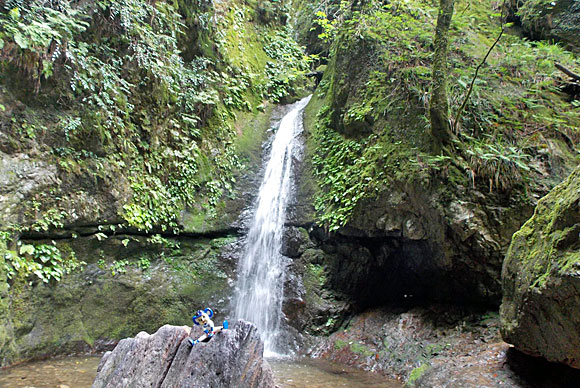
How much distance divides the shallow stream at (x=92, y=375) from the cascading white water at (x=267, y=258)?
144 centimetres

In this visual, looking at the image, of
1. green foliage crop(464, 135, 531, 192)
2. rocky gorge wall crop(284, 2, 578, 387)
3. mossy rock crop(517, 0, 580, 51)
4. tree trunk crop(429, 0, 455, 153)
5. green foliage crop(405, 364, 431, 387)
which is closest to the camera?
green foliage crop(405, 364, 431, 387)

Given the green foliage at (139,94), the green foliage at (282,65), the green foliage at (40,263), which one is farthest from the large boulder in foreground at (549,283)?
the green foliage at (282,65)

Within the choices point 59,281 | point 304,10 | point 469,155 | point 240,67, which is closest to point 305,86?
point 240,67

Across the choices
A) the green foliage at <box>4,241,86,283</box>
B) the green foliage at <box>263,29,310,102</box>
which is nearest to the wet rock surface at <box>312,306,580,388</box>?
the green foliage at <box>4,241,86,283</box>

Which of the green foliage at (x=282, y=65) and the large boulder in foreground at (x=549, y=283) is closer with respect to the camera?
the large boulder in foreground at (x=549, y=283)

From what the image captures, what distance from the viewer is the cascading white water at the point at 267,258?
24.5 feet

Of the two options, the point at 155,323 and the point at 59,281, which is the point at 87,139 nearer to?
the point at 59,281

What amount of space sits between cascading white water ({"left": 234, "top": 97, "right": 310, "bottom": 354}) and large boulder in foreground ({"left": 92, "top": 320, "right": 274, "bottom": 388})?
→ 432 cm

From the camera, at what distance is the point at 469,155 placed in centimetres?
595

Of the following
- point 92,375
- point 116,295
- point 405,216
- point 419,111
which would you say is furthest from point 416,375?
point 116,295

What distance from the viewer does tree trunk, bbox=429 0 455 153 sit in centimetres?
590

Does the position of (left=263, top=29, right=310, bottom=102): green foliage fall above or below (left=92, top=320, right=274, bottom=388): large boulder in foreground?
above

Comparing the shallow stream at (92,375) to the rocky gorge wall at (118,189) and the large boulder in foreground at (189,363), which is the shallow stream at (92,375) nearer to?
the rocky gorge wall at (118,189)

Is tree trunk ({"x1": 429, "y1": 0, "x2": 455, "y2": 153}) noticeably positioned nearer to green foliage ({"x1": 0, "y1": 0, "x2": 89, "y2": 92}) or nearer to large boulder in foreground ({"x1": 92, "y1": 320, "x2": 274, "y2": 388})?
large boulder in foreground ({"x1": 92, "y1": 320, "x2": 274, "y2": 388})
